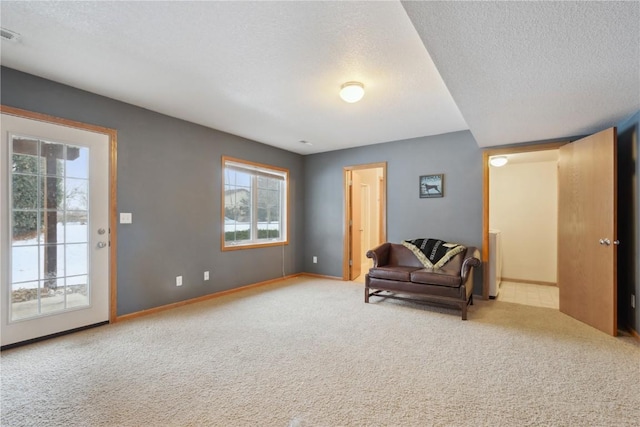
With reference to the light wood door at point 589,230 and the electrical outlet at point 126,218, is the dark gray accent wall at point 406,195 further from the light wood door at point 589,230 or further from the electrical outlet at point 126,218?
the electrical outlet at point 126,218

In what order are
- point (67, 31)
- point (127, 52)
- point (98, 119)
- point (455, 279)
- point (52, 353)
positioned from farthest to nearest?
1. point (455, 279)
2. point (98, 119)
3. point (52, 353)
4. point (127, 52)
5. point (67, 31)

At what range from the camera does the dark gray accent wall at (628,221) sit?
2.84m

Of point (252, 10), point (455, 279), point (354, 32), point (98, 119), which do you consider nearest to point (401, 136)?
point (455, 279)

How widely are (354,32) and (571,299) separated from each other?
3747 mm

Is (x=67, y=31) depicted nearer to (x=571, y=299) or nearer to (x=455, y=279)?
(x=455, y=279)

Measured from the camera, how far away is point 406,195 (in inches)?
188

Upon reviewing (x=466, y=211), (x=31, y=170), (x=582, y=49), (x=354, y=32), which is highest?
(x=354, y=32)

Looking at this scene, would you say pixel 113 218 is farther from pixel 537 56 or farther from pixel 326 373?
pixel 537 56

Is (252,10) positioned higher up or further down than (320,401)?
higher up

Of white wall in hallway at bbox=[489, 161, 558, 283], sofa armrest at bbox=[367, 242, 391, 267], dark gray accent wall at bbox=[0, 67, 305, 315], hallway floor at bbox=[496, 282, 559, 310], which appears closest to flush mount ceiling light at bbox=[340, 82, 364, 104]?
dark gray accent wall at bbox=[0, 67, 305, 315]

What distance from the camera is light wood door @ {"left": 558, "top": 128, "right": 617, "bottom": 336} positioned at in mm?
2854

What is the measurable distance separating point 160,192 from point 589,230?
4.88m

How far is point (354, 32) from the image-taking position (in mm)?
1958

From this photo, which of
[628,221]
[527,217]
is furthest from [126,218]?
[527,217]
